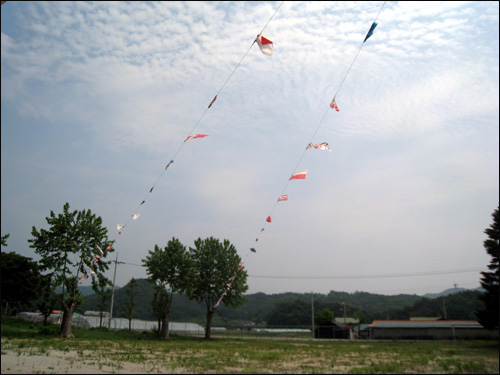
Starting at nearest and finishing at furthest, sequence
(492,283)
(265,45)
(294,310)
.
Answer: (265,45), (492,283), (294,310)

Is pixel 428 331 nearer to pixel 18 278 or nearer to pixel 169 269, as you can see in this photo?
pixel 169 269

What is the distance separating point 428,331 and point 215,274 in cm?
2832

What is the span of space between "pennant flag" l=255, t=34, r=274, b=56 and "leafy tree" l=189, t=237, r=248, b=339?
3231 cm

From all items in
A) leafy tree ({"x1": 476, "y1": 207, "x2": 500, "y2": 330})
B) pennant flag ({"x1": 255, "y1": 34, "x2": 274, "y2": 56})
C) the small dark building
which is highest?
pennant flag ({"x1": 255, "y1": 34, "x2": 274, "y2": 56})

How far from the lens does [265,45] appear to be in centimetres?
1035

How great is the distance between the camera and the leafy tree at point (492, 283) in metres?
34.0

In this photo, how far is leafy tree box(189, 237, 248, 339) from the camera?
133 feet

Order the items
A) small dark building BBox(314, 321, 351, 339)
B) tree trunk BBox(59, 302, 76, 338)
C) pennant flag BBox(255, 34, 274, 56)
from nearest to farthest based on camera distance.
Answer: pennant flag BBox(255, 34, 274, 56) < tree trunk BBox(59, 302, 76, 338) < small dark building BBox(314, 321, 351, 339)

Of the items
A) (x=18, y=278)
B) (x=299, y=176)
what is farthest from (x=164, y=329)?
(x=299, y=176)

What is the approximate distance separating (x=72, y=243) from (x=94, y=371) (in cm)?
1691

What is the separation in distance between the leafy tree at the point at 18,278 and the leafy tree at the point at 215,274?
15.8 m

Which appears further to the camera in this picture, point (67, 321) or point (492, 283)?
point (492, 283)

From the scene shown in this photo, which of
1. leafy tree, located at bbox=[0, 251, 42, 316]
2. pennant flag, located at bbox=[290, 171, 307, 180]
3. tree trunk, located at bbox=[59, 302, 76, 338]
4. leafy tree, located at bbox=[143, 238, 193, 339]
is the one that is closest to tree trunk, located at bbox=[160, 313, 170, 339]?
leafy tree, located at bbox=[143, 238, 193, 339]

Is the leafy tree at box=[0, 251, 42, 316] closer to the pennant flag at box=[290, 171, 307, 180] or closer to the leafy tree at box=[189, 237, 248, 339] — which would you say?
the leafy tree at box=[189, 237, 248, 339]
